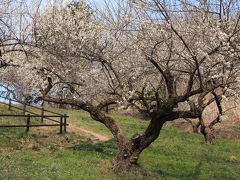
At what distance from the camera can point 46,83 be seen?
18.2 meters

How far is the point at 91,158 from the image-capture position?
592 inches

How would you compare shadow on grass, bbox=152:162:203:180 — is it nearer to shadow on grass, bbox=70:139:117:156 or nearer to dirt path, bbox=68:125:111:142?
shadow on grass, bbox=70:139:117:156

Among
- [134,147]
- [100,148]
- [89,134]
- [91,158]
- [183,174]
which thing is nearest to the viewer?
[134,147]

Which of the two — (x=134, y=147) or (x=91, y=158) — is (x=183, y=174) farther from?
(x=91, y=158)

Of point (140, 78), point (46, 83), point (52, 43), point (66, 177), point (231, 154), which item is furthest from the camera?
point (231, 154)

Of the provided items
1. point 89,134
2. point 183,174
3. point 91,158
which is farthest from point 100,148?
point 89,134

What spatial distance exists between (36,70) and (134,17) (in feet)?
21.4

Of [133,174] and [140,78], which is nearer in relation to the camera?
[133,174]

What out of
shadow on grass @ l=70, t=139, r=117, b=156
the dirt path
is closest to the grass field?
shadow on grass @ l=70, t=139, r=117, b=156

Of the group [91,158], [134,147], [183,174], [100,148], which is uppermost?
[134,147]

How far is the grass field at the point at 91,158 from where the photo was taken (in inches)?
486

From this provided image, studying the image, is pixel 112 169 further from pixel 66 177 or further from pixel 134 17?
pixel 134 17


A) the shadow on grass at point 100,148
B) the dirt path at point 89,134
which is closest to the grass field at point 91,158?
the shadow on grass at point 100,148

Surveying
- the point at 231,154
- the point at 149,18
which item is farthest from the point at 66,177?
the point at 231,154
